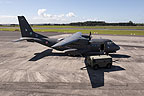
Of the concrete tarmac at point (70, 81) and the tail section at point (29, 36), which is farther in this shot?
the tail section at point (29, 36)

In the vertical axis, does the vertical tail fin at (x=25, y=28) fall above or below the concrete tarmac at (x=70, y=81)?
above

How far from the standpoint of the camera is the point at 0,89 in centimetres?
1160

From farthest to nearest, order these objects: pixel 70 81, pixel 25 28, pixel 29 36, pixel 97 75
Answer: pixel 29 36 < pixel 25 28 < pixel 97 75 < pixel 70 81

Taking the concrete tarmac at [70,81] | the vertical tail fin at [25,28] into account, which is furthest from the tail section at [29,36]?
the concrete tarmac at [70,81]

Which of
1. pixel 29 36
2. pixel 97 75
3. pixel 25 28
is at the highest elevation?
pixel 25 28

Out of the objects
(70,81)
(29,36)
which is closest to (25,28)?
(29,36)

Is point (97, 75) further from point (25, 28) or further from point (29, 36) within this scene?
point (25, 28)

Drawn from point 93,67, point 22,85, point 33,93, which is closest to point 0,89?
point 22,85

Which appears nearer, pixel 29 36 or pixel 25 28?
pixel 25 28

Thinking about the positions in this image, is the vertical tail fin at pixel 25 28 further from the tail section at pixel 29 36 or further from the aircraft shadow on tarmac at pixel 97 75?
the aircraft shadow on tarmac at pixel 97 75

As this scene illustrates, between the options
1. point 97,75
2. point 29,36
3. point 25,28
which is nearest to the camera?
point 97,75

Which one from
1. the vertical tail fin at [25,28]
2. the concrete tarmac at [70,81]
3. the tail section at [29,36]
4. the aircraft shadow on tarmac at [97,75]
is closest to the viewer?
the concrete tarmac at [70,81]

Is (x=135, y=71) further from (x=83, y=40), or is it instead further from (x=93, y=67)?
(x=83, y=40)

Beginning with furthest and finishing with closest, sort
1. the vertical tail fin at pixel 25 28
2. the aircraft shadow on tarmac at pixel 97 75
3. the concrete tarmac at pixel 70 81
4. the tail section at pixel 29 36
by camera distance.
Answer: the vertical tail fin at pixel 25 28
the tail section at pixel 29 36
the aircraft shadow on tarmac at pixel 97 75
the concrete tarmac at pixel 70 81
